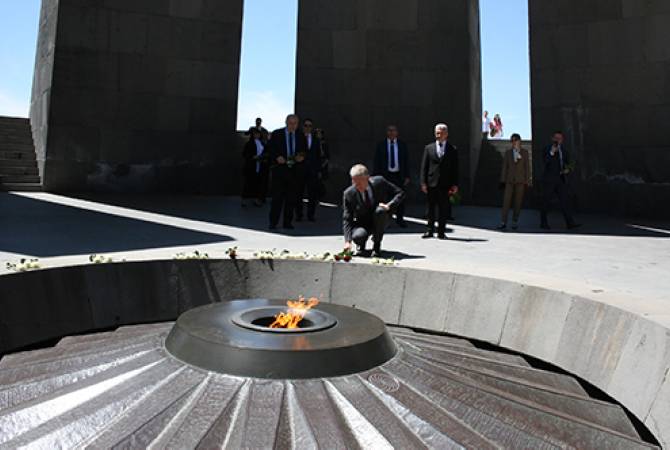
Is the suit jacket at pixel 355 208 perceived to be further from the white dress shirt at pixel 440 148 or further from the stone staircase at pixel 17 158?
the stone staircase at pixel 17 158

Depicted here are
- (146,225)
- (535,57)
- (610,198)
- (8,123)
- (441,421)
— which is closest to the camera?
(441,421)

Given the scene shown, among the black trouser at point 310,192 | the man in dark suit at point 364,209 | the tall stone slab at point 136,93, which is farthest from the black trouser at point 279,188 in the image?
the tall stone slab at point 136,93

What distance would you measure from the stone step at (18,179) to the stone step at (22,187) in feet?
0.45

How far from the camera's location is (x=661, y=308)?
12.5ft

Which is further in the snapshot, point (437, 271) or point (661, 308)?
point (437, 271)

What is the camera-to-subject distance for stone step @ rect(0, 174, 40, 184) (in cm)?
1237

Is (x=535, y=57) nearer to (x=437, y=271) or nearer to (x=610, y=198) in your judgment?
(x=610, y=198)

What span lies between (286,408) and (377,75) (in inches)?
480

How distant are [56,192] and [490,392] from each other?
11726 millimetres

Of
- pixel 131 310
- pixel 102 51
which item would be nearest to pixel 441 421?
pixel 131 310

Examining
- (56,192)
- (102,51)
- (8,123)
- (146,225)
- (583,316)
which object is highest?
(102,51)

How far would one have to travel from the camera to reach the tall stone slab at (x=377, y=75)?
13.8 metres

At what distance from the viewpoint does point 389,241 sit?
301 inches

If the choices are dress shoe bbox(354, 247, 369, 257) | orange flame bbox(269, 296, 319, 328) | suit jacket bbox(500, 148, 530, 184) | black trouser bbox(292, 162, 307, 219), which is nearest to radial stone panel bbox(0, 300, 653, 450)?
orange flame bbox(269, 296, 319, 328)
